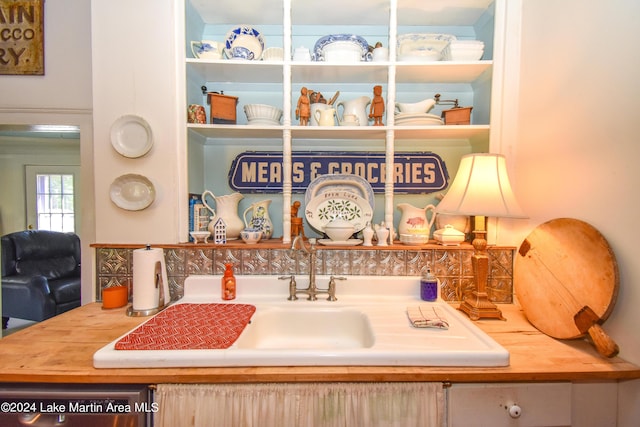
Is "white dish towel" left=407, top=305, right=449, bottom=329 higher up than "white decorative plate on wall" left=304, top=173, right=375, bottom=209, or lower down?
lower down

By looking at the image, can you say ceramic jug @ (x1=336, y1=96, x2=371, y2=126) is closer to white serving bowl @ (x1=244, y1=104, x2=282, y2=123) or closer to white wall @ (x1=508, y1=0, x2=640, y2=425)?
white serving bowl @ (x1=244, y1=104, x2=282, y2=123)

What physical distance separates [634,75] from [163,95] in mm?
1837

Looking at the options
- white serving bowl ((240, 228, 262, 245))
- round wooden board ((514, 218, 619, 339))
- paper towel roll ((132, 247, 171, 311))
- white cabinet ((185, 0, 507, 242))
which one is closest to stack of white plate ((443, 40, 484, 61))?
white cabinet ((185, 0, 507, 242))

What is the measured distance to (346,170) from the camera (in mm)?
1789

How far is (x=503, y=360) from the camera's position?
97 cm

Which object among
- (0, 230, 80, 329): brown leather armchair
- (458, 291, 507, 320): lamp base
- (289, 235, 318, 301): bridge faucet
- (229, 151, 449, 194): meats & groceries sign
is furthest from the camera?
(0, 230, 80, 329): brown leather armchair

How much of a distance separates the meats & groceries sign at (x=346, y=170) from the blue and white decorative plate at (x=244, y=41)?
0.51 metres

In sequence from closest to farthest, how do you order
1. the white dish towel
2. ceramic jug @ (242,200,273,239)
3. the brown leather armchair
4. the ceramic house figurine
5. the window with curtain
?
the white dish towel, the ceramic house figurine, ceramic jug @ (242,200,273,239), the brown leather armchair, the window with curtain

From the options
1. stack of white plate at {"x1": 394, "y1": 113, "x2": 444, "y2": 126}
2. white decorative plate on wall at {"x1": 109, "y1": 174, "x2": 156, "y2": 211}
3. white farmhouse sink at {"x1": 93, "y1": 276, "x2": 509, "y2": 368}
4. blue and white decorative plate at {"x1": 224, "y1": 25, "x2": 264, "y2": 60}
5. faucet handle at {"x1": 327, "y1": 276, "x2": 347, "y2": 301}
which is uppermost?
blue and white decorative plate at {"x1": 224, "y1": 25, "x2": 264, "y2": 60}

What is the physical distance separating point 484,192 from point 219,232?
1.23m

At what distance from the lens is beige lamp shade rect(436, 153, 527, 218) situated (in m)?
1.25

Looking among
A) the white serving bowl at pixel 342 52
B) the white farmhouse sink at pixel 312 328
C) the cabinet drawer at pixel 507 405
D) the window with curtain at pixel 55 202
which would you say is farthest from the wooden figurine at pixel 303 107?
the window with curtain at pixel 55 202

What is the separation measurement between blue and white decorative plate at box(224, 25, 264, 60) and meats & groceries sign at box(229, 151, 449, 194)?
1.68 ft

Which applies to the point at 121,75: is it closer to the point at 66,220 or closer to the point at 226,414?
the point at 226,414
